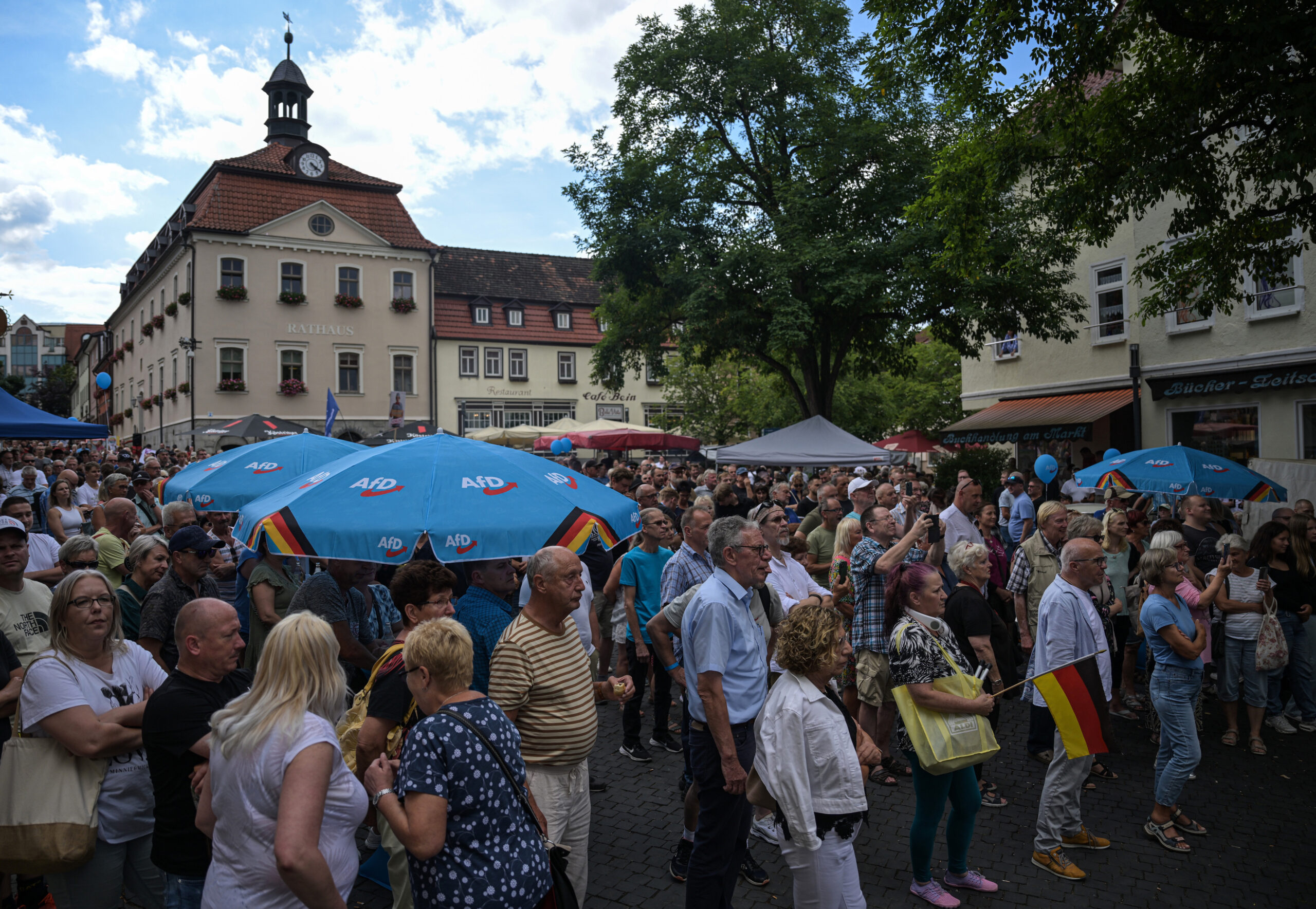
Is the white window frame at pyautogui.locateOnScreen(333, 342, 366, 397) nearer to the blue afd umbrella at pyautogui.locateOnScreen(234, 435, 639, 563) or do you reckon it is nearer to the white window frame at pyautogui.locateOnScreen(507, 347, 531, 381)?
the white window frame at pyautogui.locateOnScreen(507, 347, 531, 381)

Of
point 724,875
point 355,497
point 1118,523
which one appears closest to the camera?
point 724,875

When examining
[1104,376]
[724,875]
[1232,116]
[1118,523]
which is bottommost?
[724,875]

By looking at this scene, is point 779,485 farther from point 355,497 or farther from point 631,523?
point 355,497

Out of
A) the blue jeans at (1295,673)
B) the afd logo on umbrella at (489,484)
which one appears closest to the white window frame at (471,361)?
the blue jeans at (1295,673)

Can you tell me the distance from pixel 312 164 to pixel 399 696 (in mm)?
37397

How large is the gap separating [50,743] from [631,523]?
2862 mm

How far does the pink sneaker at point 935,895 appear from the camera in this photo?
4.26 meters

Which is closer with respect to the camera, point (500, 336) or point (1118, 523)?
point (1118, 523)

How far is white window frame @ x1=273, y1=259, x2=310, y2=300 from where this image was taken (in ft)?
112

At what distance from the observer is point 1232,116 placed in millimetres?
8602

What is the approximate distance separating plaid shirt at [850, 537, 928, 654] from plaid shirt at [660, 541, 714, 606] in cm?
123

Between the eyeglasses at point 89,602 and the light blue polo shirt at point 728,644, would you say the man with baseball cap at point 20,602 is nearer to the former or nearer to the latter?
the eyeglasses at point 89,602

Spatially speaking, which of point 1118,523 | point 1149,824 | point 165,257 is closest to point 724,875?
point 1149,824

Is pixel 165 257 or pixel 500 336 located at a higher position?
pixel 165 257
